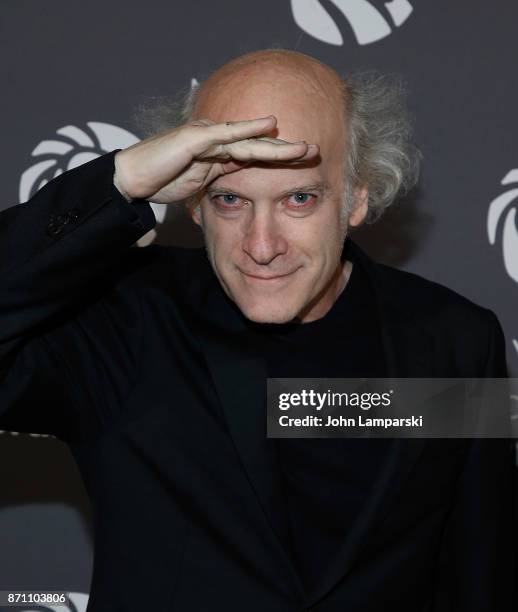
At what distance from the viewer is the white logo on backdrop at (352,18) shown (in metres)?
2.82

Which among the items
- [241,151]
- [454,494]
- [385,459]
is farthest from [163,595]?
[241,151]

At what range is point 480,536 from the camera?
2271mm

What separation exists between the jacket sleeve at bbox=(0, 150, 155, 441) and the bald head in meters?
0.30

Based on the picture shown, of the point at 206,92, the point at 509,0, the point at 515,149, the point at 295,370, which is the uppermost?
the point at 509,0

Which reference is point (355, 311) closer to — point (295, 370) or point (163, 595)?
point (295, 370)

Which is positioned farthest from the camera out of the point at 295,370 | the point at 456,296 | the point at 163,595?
the point at 456,296

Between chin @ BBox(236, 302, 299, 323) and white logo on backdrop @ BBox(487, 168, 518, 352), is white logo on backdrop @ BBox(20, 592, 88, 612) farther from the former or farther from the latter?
white logo on backdrop @ BBox(487, 168, 518, 352)

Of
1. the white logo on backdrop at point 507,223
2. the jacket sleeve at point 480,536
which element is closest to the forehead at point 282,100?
the jacket sleeve at point 480,536

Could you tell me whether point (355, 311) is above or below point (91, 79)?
below

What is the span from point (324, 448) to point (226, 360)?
12.0 inches

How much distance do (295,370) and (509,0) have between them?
1416mm

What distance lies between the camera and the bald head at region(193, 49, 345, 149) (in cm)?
191

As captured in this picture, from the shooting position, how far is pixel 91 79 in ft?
9.21

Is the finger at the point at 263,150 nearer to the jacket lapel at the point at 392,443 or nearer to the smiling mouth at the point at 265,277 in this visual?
the smiling mouth at the point at 265,277
